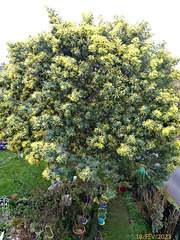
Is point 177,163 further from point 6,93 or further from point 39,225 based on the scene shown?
point 6,93

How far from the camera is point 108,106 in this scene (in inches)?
253

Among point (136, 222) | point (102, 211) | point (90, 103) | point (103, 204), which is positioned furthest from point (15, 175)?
point (136, 222)

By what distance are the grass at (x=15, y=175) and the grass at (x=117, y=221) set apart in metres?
4.04

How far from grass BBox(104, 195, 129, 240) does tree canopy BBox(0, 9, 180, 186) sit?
8.16ft

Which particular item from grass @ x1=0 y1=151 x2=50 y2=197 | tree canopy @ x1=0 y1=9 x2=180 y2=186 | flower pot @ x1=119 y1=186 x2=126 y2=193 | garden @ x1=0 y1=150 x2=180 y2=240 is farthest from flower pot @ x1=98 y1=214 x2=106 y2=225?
grass @ x1=0 y1=151 x2=50 y2=197

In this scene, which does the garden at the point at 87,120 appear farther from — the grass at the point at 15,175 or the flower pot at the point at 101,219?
the grass at the point at 15,175

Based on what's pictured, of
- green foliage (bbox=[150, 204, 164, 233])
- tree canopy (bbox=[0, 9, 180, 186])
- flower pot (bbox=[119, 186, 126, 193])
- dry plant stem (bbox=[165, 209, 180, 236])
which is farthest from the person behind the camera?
flower pot (bbox=[119, 186, 126, 193])

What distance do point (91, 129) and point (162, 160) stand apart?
11.1 feet

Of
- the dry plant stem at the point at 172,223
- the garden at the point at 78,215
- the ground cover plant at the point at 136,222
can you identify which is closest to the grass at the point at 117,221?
the garden at the point at 78,215

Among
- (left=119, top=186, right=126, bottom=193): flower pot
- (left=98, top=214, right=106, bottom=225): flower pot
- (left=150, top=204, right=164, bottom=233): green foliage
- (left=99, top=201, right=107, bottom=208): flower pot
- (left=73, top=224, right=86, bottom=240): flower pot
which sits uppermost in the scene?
(left=150, top=204, right=164, bottom=233): green foliage

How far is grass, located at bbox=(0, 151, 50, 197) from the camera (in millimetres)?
8742

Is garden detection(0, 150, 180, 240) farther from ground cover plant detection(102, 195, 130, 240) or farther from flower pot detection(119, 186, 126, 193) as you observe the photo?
flower pot detection(119, 186, 126, 193)

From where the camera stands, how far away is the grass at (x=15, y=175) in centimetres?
874

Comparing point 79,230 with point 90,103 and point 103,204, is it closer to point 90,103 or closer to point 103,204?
point 103,204
